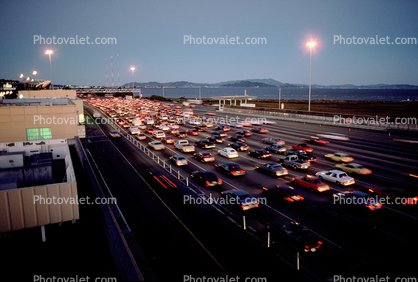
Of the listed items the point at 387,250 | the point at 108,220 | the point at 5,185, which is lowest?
the point at 387,250

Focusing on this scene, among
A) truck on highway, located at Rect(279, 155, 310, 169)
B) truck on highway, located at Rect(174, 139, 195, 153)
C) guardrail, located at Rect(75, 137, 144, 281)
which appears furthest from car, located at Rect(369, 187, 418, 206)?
truck on highway, located at Rect(174, 139, 195, 153)

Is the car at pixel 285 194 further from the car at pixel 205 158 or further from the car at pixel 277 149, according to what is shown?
the car at pixel 277 149

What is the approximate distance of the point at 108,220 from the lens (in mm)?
13086

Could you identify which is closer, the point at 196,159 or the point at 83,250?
the point at 83,250

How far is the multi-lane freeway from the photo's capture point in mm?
10664

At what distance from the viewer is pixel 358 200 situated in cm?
1614

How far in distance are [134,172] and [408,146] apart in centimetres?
3320

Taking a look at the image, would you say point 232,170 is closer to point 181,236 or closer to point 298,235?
point 181,236

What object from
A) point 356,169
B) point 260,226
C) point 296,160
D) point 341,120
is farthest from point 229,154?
point 341,120

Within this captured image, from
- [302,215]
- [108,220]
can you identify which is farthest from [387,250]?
[108,220]

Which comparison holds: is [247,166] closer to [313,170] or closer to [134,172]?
[313,170]

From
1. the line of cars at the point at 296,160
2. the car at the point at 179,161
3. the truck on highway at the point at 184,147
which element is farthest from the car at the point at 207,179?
the truck on highway at the point at 184,147

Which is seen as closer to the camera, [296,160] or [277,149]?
[296,160]

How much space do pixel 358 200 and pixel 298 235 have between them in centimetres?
659
